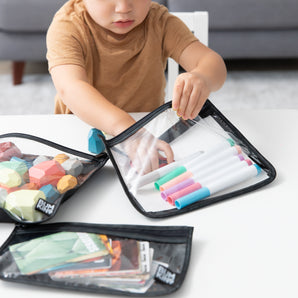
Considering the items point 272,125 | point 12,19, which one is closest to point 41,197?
point 272,125

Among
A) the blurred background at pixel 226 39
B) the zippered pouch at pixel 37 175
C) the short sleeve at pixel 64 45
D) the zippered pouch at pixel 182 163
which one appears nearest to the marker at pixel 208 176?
the zippered pouch at pixel 182 163

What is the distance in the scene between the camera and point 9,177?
1.62ft

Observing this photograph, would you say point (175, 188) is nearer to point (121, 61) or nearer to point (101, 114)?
point (101, 114)

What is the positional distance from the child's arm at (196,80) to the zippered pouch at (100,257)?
187 mm

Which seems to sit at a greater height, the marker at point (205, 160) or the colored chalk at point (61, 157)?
the marker at point (205, 160)

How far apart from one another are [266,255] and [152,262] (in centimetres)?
10

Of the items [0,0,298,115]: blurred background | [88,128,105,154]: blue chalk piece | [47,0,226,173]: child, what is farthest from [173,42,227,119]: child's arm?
[0,0,298,115]: blurred background

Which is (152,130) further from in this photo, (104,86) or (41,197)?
(104,86)

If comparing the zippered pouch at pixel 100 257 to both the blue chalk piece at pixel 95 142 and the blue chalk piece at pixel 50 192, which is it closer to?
the blue chalk piece at pixel 50 192

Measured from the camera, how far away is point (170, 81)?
37.8 inches

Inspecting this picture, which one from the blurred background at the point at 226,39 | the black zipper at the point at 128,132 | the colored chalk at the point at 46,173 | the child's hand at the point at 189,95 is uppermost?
the child's hand at the point at 189,95

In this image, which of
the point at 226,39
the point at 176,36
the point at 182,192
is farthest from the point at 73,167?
the point at 226,39

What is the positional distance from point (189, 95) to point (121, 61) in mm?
274

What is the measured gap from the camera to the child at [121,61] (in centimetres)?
62
